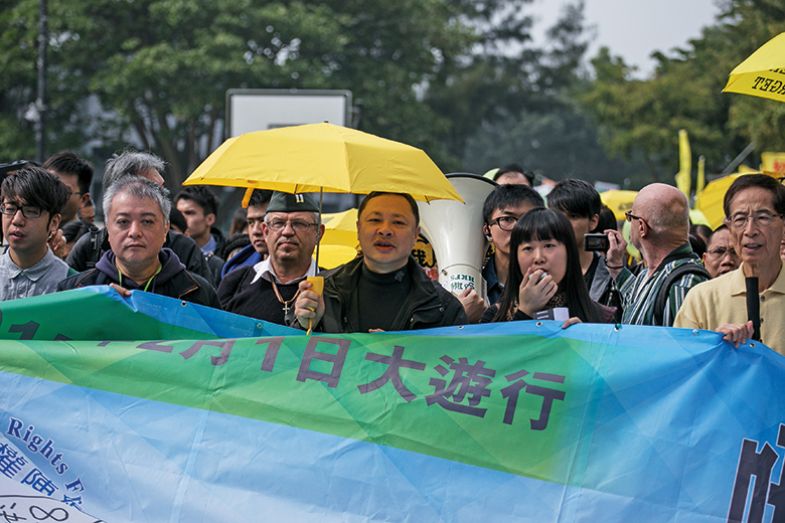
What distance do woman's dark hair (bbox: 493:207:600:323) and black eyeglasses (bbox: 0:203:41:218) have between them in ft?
6.37

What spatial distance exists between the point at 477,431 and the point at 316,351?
2.21 ft

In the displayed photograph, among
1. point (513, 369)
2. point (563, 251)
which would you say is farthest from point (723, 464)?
point (563, 251)

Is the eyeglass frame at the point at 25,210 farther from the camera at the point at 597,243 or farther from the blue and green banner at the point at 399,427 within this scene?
the camera at the point at 597,243

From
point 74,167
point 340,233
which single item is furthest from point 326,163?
point 340,233

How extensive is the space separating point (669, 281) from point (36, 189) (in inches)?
104

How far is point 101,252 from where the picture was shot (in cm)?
571

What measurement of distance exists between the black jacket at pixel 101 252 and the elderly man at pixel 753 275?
93.4 inches

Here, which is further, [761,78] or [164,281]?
[761,78]

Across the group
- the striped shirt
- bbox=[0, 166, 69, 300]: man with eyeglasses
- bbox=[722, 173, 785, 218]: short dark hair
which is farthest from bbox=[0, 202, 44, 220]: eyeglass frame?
bbox=[722, 173, 785, 218]: short dark hair

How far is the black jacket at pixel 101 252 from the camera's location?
18.8 feet

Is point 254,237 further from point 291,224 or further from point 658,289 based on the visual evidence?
point 658,289

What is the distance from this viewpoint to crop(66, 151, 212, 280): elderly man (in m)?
5.72

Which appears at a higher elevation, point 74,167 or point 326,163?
point 326,163

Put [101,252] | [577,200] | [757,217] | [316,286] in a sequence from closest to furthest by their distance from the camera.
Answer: [316,286] < [757,217] < [101,252] < [577,200]
